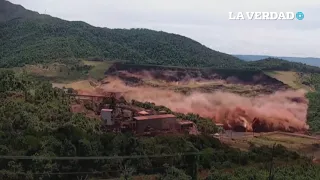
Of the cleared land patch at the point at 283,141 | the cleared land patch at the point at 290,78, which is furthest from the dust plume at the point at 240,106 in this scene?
the cleared land patch at the point at 290,78

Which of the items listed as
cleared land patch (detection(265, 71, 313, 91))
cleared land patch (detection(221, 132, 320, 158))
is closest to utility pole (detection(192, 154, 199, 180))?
cleared land patch (detection(221, 132, 320, 158))

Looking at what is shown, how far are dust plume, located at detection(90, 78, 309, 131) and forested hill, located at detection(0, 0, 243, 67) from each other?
105ft

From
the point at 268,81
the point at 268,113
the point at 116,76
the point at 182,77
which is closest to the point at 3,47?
the point at 116,76

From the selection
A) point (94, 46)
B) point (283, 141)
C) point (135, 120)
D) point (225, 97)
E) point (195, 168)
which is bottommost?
point (283, 141)

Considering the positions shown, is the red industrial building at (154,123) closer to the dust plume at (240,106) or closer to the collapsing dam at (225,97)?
the collapsing dam at (225,97)

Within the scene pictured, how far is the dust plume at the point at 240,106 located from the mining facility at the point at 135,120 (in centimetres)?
1314

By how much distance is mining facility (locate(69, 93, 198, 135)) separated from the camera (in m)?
51.3

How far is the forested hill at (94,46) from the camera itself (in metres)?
Result: 113

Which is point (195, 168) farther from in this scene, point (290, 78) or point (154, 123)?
point (290, 78)

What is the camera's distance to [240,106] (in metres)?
72.2

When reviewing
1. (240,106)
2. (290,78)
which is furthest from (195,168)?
(290,78)

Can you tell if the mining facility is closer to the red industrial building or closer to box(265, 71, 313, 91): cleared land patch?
the red industrial building

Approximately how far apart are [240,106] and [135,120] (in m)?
26.5

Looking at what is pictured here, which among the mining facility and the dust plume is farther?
the dust plume
